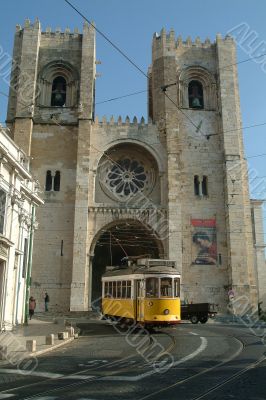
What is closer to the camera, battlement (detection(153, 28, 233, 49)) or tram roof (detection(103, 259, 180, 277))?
tram roof (detection(103, 259, 180, 277))

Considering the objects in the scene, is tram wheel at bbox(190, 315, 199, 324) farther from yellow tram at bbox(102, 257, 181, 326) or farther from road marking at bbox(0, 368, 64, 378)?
road marking at bbox(0, 368, 64, 378)

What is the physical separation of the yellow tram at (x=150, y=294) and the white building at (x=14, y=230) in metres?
3.94

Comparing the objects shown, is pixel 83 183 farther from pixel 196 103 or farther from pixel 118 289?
pixel 118 289

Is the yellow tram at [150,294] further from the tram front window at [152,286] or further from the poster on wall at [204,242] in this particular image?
the poster on wall at [204,242]

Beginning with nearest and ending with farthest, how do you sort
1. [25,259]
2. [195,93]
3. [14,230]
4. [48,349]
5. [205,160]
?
[48,349] < [14,230] < [25,259] < [205,160] < [195,93]

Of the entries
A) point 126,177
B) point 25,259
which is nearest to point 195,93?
point 126,177

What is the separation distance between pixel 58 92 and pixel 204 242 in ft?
A: 44.8

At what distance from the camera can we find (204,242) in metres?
25.0

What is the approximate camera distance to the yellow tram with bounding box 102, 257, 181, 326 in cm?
1316

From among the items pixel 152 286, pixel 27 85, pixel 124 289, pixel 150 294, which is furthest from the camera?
pixel 27 85

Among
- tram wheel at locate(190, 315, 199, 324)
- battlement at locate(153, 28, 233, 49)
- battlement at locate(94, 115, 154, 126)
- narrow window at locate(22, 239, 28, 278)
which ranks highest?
battlement at locate(153, 28, 233, 49)

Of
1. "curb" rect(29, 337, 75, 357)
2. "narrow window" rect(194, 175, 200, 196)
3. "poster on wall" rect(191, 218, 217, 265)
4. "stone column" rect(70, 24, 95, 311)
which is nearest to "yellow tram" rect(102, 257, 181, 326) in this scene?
"curb" rect(29, 337, 75, 357)

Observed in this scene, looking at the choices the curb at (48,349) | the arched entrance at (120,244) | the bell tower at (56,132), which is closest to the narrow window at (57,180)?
the bell tower at (56,132)

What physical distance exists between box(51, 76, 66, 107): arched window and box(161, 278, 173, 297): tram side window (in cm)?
1765
